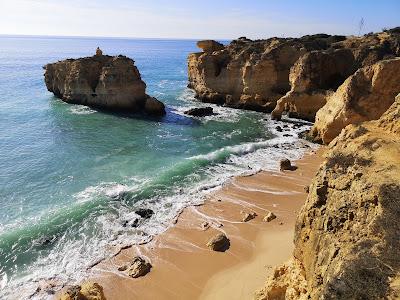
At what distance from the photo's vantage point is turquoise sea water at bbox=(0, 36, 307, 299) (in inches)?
669

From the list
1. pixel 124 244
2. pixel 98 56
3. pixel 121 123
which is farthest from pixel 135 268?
pixel 98 56

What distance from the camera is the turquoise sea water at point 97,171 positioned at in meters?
17.0

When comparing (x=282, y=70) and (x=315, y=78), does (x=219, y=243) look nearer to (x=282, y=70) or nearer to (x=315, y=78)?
(x=315, y=78)

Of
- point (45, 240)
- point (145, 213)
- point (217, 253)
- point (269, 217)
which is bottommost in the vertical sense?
point (45, 240)

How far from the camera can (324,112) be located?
90.2 feet

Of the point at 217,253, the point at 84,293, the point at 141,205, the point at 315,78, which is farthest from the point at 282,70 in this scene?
the point at 84,293

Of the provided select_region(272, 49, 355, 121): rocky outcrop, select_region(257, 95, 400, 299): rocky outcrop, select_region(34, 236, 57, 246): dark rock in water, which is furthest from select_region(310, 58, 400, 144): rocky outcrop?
select_region(34, 236, 57, 246): dark rock in water

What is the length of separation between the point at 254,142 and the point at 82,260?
19908 mm

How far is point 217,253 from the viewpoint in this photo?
52.9ft

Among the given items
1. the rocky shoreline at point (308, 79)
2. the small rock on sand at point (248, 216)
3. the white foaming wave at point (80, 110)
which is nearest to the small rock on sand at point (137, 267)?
the small rock on sand at point (248, 216)

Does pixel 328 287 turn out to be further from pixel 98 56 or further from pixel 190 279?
pixel 98 56

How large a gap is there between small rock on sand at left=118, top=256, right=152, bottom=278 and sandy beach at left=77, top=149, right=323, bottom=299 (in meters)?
0.22

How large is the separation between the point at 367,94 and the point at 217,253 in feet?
49.2

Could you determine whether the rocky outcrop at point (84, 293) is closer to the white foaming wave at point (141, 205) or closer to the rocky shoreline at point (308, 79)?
the white foaming wave at point (141, 205)
